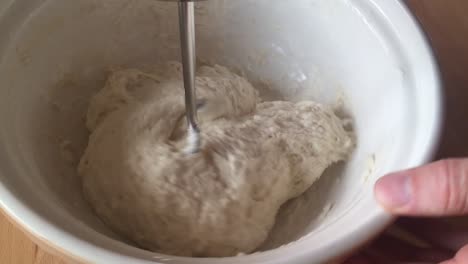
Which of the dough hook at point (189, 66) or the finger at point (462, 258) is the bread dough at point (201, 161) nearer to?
the dough hook at point (189, 66)

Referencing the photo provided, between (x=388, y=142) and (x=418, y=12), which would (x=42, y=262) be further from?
(x=418, y=12)

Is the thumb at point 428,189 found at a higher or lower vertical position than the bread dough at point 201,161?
higher

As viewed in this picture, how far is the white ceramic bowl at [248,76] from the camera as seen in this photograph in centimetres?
50

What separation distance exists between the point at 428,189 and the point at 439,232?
0.23 meters

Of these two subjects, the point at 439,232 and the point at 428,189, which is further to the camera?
the point at 439,232

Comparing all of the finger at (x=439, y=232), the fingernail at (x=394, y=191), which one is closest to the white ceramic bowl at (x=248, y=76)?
the fingernail at (x=394, y=191)

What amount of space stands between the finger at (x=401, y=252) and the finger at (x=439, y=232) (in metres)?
0.01

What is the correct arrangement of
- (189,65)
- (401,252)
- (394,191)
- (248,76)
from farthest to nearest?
(248,76)
(401,252)
(189,65)
(394,191)

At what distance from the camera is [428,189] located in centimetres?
52

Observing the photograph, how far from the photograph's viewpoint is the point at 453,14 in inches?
32.6

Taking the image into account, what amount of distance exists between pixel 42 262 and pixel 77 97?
8.2 inches

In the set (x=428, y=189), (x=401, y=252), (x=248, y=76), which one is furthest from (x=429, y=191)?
(x=248, y=76)

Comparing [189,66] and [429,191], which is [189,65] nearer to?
[189,66]

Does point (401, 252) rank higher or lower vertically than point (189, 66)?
lower
